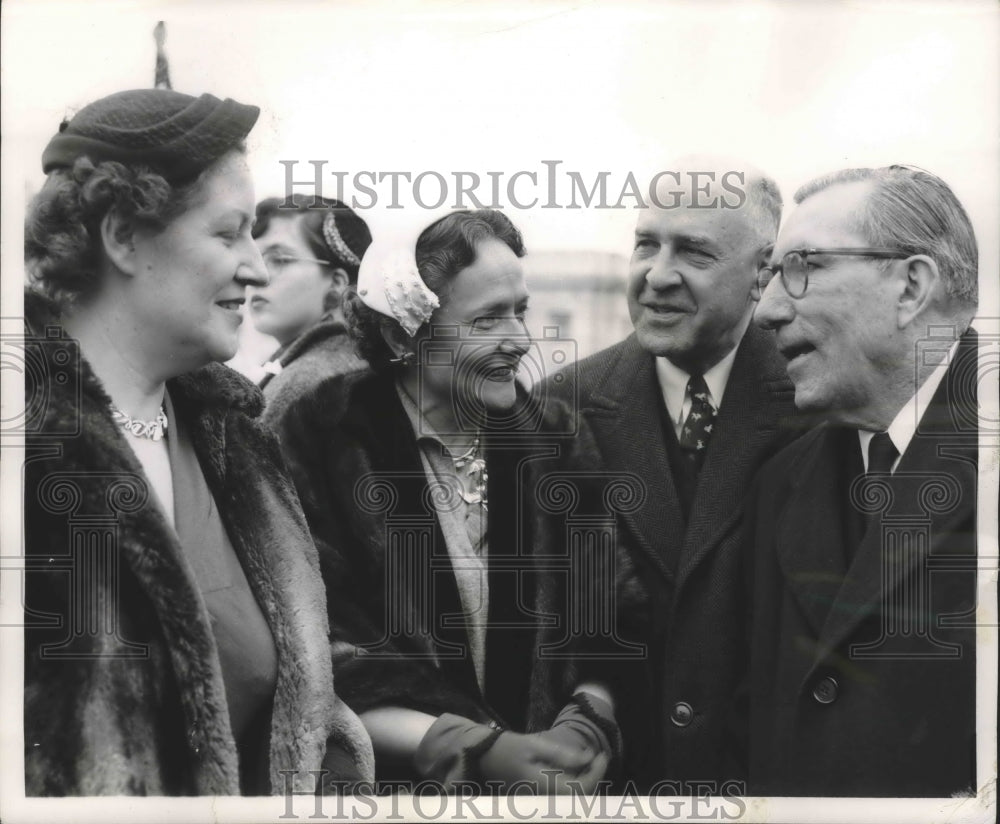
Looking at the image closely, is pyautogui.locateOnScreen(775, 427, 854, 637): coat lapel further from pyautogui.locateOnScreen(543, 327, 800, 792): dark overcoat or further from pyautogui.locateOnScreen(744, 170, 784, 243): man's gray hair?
pyautogui.locateOnScreen(744, 170, 784, 243): man's gray hair

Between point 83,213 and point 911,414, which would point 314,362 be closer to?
point 83,213

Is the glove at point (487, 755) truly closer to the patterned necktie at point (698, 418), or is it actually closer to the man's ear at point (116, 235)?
the patterned necktie at point (698, 418)

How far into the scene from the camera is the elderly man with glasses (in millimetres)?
2803

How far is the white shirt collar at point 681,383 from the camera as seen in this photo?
9.40ft

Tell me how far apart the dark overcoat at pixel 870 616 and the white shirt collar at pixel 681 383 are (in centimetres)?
21

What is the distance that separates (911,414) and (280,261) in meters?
1.49

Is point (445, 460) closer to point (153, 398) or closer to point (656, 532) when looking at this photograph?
point (656, 532)

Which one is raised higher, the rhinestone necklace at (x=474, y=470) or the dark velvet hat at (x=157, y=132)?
the dark velvet hat at (x=157, y=132)

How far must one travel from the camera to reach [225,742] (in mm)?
2787

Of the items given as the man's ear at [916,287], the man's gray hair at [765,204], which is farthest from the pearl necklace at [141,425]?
Answer: the man's ear at [916,287]

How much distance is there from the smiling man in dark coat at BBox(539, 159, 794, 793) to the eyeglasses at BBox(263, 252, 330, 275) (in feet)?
2.01

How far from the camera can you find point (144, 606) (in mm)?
2752

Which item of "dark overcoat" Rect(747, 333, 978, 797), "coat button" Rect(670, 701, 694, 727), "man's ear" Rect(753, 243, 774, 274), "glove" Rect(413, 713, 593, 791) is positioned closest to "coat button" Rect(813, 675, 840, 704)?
"dark overcoat" Rect(747, 333, 978, 797)

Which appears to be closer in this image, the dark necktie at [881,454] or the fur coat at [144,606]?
the fur coat at [144,606]
